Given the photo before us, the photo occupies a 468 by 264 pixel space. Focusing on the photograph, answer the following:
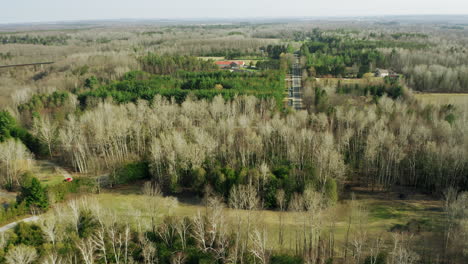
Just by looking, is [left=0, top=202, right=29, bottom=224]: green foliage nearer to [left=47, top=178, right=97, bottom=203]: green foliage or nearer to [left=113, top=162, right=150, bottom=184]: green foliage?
[left=47, top=178, right=97, bottom=203]: green foliage

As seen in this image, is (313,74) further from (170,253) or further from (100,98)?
(170,253)

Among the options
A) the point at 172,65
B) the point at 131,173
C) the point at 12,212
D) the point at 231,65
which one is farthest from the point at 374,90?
the point at 12,212

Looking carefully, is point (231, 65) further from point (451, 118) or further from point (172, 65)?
point (451, 118)

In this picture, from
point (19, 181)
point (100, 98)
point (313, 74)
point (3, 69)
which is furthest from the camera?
point (3, 69)

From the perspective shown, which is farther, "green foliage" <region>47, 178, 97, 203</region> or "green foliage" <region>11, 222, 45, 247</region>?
"green foliage" <region>47, 178, 97, 203</region>

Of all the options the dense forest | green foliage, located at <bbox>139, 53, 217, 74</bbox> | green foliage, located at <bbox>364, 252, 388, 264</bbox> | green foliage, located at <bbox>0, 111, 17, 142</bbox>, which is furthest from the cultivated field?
green foliage, located at <bbox>139, 53, 217, 74</bbox>

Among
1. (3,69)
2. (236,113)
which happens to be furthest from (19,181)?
(3,69)
